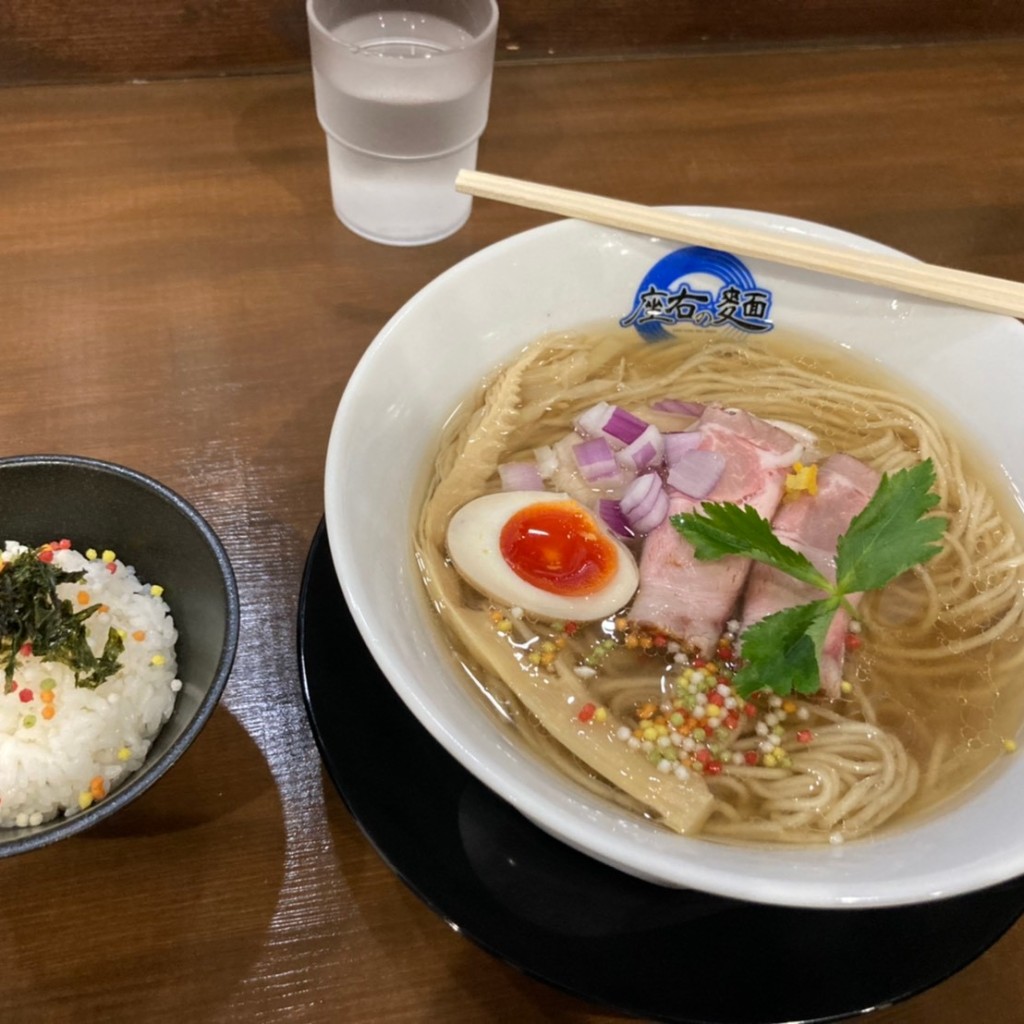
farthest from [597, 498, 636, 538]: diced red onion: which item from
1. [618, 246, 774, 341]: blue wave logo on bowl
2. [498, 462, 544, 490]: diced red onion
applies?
[618, 246, 774, 341]: blue wave logo on bowl

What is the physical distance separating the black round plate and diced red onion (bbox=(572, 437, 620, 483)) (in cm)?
54

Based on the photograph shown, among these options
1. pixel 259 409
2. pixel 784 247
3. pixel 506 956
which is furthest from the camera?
pixel 259 409

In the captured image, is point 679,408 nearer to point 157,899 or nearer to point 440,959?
point 440,959

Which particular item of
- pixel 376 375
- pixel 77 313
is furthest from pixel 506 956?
pixel 77 313

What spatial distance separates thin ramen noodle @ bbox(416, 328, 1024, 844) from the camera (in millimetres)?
1223

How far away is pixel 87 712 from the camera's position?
1.13 metres

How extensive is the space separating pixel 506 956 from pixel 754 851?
1.04ft

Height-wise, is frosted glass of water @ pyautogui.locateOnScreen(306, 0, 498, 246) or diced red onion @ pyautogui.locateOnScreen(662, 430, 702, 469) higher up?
frosted glass of water @ pyautogui.locateOnScreen(306, 0, 498, 246)

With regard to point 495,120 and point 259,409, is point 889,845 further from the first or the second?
point 495,120

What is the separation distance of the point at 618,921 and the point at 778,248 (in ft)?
3.53

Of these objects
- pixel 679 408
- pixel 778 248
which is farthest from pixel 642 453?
Answer: pixel 778 248

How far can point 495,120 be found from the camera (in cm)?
230

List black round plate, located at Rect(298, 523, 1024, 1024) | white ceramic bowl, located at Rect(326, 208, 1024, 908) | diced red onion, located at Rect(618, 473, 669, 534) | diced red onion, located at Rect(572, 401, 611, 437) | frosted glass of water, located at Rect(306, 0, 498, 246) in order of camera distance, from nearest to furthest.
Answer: white ceramic bowl, located at Rect(326, 208, 1024, 908) < black round plate, located at Rect(298, 523, 1024, 1024) < diced red onion, located at Rect(618, 473, 669, 534) < diced red onion, located at Rect(572, 401, 611, 437) < frosted glass of water, located at Rect(306, 0, 498, 246)

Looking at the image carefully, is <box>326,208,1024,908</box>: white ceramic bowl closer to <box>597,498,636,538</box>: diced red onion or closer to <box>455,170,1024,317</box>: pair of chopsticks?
<box>455,170,1024,317</box>: pair of chopsticks
